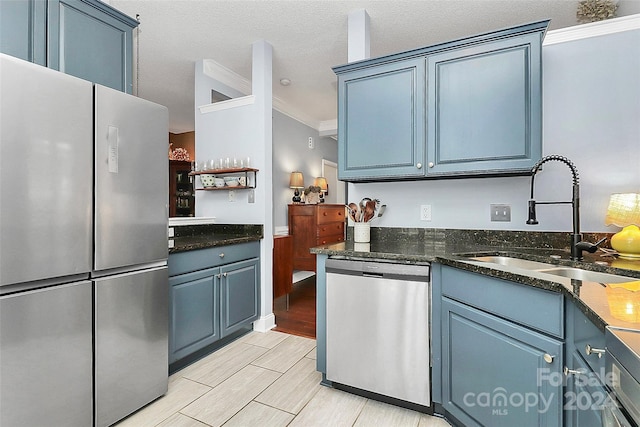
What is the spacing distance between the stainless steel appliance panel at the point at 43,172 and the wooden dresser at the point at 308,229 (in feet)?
10.4

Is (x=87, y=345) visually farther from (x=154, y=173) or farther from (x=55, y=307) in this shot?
(x=154, y=173)

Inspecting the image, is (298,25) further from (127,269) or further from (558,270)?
(558,270)

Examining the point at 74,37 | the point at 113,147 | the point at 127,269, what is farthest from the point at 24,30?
the point at 127,269

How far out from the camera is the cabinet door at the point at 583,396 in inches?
32.4

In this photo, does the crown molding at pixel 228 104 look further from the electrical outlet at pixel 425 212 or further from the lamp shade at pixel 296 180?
the electrical outlet at pixel 425 212

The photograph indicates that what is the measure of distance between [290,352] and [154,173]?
68.6 inches

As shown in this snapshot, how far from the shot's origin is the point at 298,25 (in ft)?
8.90

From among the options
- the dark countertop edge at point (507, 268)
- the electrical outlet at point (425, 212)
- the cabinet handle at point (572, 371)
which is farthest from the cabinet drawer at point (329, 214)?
the cabinet handle at point (572, 371)

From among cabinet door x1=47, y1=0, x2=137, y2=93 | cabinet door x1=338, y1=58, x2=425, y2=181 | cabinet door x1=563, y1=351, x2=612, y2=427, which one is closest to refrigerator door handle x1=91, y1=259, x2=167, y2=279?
cabinet door x1=47, y1=0, x2=137, y2=93

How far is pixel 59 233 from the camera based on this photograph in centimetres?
139

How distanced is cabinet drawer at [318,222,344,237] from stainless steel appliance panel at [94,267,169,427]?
2.85m

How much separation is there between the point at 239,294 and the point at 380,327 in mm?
1439

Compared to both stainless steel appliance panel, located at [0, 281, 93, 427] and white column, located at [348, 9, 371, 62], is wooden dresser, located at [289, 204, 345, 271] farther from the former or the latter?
stainless steel appliance panel, located at [0, 281, 93, 427]

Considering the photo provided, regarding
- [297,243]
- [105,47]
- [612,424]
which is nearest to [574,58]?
[612,424]
